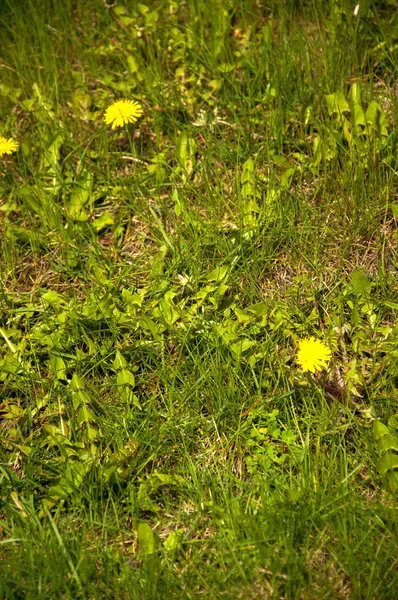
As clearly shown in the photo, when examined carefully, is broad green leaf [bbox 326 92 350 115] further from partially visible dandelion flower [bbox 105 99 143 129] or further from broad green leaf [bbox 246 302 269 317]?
broad green leaf [bbox 246 302 269 317]

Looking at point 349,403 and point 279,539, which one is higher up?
point 349,403

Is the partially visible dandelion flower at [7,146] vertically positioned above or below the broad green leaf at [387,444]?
above

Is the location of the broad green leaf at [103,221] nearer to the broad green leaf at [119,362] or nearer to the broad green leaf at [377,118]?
the broad green leaf at [119,362]

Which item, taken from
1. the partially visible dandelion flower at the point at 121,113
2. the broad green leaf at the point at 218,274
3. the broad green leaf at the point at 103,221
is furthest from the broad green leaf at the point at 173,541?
the partially visible dandelion flower at the point at 121,113

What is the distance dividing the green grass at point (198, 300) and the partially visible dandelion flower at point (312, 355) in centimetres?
10

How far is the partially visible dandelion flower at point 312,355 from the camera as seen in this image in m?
2.50

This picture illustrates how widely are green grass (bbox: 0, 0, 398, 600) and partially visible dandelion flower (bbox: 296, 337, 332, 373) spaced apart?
0.10 meters

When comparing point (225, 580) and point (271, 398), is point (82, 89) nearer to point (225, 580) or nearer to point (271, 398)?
point (271, 398)

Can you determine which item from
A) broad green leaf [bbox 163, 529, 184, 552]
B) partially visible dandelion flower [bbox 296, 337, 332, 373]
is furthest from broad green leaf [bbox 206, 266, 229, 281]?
broad green leaf [bbox 163, 529, 184, 552]

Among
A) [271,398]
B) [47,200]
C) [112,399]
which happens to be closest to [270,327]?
[271,398]

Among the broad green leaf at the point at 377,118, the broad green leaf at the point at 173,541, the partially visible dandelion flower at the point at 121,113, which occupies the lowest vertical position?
the broad green leaf at the point at 173,541

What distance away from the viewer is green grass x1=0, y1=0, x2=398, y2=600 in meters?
2.26

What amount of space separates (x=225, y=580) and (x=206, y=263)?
1.29m

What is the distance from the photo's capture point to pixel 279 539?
220cm
